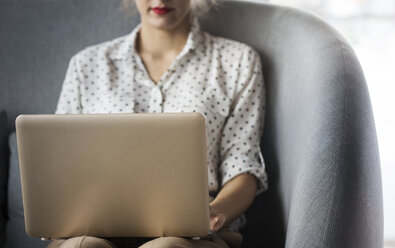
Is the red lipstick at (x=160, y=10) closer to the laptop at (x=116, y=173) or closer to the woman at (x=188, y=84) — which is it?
the woman at (x=188, y=84)

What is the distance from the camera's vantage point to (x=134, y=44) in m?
1.49

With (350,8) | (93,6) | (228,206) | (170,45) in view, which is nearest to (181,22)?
(170,45)

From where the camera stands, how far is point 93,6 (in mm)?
1625

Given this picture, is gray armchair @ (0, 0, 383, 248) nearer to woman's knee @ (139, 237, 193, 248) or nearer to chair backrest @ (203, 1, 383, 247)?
chair backrest @ (203, 1, 383, 247)

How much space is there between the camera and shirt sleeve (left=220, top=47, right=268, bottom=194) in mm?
1314

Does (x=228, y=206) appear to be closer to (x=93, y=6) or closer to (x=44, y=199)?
(x=44, y=199)

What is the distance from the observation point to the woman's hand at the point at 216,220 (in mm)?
1076

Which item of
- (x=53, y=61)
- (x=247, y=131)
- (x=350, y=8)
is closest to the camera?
(x=247, y=131)

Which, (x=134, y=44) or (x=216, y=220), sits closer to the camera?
(x=216, y=220)

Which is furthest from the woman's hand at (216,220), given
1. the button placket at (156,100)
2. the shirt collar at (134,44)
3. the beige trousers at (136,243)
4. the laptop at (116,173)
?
the shirt collar at (134,44)

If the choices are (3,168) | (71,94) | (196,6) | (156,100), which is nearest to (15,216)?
(3,168)

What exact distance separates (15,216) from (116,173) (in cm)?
69

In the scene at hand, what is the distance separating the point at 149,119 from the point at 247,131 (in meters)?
0.55

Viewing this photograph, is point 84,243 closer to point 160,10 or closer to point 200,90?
point 200,90
